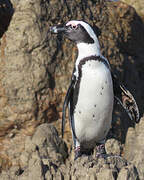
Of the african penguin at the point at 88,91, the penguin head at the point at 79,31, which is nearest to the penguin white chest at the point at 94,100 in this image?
the african penguin at the point at 88,91

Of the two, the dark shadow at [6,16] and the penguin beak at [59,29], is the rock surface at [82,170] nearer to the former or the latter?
the penguin beak at [59,29]

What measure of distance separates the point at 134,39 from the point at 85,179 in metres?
5.91

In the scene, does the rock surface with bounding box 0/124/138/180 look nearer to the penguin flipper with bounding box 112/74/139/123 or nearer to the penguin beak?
the penguin flipper with bounding box 112/74/139/123

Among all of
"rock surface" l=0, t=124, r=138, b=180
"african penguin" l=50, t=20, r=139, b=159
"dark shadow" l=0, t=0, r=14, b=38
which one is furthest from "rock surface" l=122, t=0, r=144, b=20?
"rock surface" l=0, t=124, r=138, b=180

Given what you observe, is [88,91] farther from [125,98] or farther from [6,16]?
[6,16]

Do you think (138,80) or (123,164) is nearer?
(123,164)

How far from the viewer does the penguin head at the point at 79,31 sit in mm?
5020

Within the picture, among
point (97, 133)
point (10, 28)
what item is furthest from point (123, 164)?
point (10, 28)

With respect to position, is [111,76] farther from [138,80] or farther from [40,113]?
[138,80]

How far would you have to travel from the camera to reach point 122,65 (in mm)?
8438

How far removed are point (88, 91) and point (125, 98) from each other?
2.29ft

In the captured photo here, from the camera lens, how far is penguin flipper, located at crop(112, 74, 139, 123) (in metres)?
5.29

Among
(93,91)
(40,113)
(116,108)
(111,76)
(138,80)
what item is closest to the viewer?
(93,91)

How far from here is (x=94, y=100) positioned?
4.84 meters
